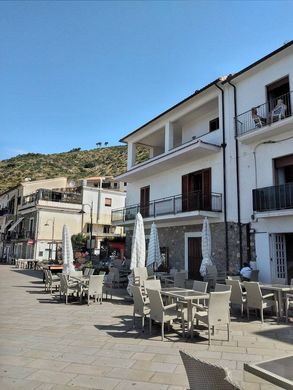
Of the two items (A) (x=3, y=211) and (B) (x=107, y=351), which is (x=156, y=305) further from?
(A) (x=3, y=211)

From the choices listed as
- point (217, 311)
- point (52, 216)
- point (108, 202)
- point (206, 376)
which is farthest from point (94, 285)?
point (108, 202)

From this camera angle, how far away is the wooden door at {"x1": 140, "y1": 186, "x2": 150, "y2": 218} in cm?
2167

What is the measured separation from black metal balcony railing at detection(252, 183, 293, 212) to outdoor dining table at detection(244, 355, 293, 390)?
35.4 ft

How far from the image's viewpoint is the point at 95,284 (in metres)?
10.9

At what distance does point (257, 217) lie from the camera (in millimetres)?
14219

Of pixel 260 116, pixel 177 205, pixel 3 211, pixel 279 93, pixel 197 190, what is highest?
pixel 279 93

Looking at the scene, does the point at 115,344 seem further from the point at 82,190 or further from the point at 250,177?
the point at 82,190

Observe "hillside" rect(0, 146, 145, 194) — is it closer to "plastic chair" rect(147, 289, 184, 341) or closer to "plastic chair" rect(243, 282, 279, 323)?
"plastic chair" rect(243, 282, 279, 323)

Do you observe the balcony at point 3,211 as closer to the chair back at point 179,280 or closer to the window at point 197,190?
the window at point 197,190

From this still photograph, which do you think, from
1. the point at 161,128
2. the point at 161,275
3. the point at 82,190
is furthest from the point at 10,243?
the point at 161,275

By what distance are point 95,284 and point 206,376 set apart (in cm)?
884

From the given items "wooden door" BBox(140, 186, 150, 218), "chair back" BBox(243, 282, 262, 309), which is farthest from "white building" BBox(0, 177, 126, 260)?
"chair back" BBox(243, 282, 262, 309)

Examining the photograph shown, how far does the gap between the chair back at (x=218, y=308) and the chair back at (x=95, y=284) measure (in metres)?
5.14

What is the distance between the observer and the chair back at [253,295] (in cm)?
814
